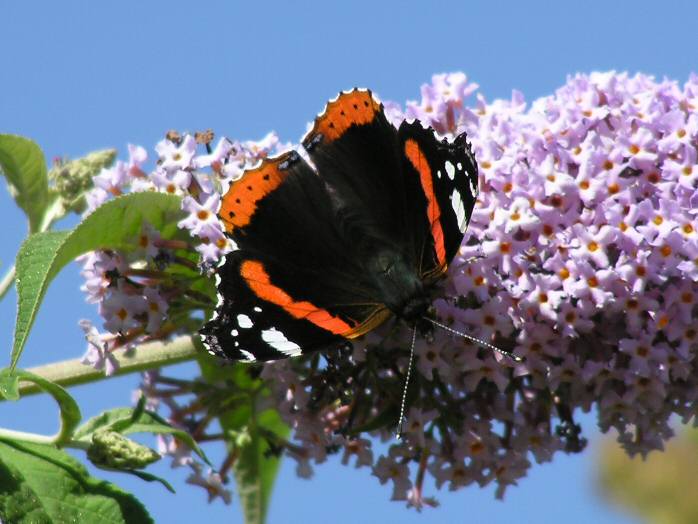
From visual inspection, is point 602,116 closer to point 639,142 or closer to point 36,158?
point 639,142

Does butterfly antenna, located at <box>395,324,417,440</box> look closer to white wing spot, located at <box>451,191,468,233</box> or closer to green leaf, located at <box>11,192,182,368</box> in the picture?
white wing spot, located at <box>451,191,468,233</box>

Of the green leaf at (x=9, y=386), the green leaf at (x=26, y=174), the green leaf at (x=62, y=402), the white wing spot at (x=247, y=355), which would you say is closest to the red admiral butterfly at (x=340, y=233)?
the white wing spot at (x=247, y=355)

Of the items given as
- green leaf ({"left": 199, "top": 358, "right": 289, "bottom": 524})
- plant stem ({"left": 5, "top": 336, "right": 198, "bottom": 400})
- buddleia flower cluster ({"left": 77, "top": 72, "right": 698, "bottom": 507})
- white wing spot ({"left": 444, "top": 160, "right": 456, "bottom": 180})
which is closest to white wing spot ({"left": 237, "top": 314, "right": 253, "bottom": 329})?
buddleia flower cluster ({"left": 77, "top": 72, "right": 698, "bottom": 507})

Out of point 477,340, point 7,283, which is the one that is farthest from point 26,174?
point 477,340

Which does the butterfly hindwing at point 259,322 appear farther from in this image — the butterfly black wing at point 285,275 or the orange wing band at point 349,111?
the orange wing band at point 349,111

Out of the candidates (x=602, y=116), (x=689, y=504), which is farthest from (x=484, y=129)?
(x=689, y=504)

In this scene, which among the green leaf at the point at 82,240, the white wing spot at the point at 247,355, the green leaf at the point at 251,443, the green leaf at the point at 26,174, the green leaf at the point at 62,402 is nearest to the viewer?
the green leaf at the point at 82,240

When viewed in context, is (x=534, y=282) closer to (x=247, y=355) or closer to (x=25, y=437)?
(x=247, y=355)
